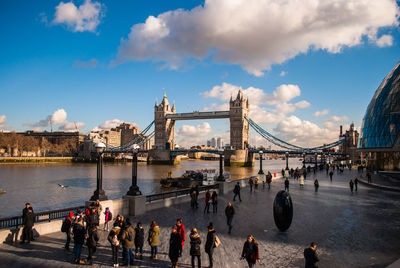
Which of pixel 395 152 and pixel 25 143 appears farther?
pixel 25 143

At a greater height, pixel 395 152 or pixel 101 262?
pixel 395 152

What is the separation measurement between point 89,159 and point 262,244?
134517 mm

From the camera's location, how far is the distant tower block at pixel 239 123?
122 meters

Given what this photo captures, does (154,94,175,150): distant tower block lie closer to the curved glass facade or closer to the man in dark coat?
the curved glass facade

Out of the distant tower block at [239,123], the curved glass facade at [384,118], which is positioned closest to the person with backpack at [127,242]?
the curved glass facade at [384,118]

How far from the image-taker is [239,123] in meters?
124

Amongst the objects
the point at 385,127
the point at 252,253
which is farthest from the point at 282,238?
the point at 385,127

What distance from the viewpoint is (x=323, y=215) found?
47.7ft

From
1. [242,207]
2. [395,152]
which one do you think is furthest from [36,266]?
[395,152]

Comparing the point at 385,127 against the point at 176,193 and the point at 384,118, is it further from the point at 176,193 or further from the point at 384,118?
Result: the point at 176,193

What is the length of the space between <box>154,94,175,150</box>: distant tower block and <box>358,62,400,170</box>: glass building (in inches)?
4229

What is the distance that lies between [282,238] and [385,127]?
95.5ft

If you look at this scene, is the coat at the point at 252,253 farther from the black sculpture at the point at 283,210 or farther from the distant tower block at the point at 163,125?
the distant tower block at the point at 163,125

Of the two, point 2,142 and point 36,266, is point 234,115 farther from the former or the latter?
point 36,266
